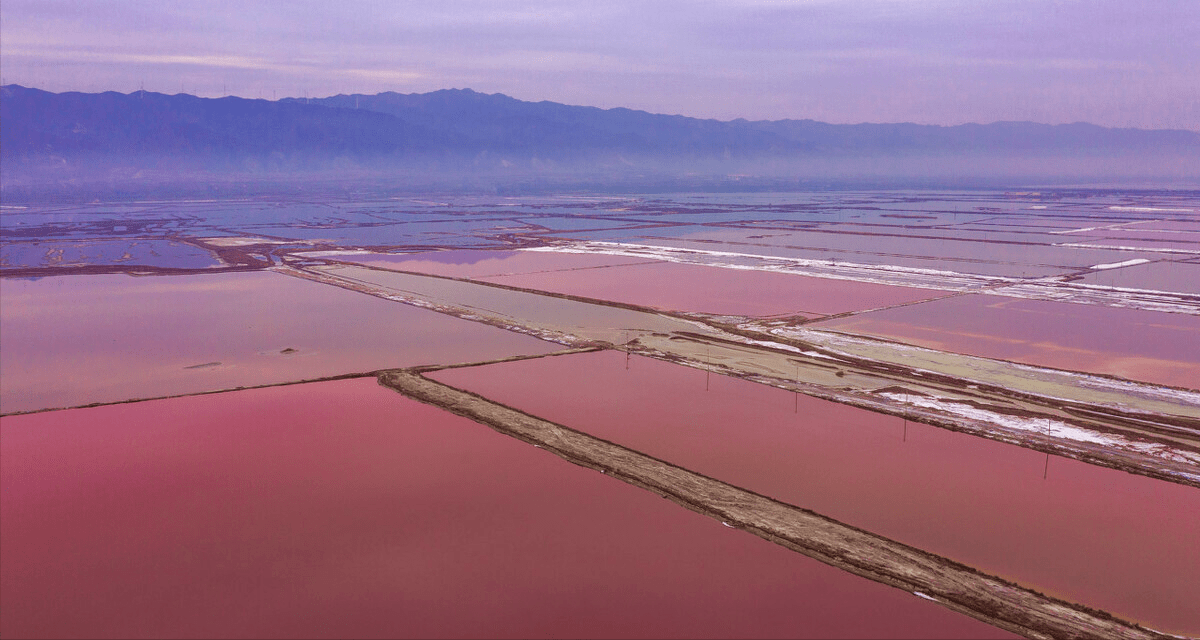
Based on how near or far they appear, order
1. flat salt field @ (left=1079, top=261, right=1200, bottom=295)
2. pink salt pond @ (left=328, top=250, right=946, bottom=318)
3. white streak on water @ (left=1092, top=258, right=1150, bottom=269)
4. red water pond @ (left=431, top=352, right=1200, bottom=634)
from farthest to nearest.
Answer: white streak on water @ (left=1092, top=258, right=1150, bottom=269)
flat salt field @ (left=1079, top=261, right=1200, bottom=295)
pink salt pond @ (left=328, top=250, right=946, bottom=318)
red water pond @ (left=431, top=352, right=1200, bottom=634)

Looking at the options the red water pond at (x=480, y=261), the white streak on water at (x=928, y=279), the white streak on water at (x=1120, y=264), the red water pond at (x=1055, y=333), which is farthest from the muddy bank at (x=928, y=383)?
the white streak on water at (x=1120, y=264)

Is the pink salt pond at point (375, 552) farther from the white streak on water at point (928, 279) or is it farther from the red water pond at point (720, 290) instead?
the white streak on water at point (928, 279)

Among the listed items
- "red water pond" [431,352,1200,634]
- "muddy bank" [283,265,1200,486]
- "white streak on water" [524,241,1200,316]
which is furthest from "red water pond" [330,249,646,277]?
"red water pond" [431,352,1200,634]

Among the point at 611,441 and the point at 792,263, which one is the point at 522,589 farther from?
the point at 792,263

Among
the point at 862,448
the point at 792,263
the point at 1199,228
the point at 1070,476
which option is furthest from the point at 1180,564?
the point at 1199,228

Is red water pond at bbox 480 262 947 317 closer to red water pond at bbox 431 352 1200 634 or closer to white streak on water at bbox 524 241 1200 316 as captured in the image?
white streak on water at bbox 524 241 1200 316

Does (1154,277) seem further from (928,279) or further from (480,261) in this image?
(480,261)
